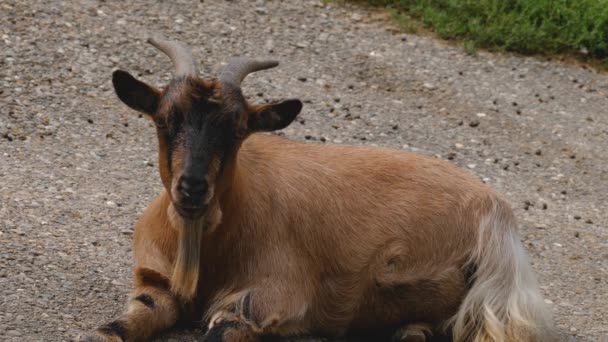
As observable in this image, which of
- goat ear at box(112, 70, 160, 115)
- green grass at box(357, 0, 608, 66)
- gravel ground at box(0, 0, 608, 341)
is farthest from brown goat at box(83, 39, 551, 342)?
green grass at box(357, 0, 608, 66)

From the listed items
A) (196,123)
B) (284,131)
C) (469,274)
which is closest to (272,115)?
(196,123)

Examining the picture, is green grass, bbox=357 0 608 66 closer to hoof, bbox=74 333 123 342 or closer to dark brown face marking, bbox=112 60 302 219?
dark brown face marking, bbox=112 60 302 219

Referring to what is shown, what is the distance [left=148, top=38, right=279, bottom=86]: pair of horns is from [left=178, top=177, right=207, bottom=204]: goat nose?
605 mm

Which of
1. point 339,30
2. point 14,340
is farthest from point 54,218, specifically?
point 339,30

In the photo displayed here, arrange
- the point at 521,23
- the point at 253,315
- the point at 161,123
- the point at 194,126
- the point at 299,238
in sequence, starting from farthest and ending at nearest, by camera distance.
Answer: the point at 521,23 → the point at 299,238 → the point at 253,315 → the point at 161,123 → the point at 194,126

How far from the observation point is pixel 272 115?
214 inches

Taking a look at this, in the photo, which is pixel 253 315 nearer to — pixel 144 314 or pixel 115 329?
pixel 144 314

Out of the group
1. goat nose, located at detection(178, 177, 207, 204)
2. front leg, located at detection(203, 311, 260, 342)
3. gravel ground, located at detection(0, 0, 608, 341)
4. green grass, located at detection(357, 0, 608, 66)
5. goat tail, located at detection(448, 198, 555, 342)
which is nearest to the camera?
goat nose, located at detection(178, 177, 207, 204)

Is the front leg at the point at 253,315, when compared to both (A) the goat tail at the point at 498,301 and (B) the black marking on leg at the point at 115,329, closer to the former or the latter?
(B) the black marking on leg at the point at 115,329

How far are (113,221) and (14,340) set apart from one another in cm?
208

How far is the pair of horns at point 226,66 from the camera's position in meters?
5.36

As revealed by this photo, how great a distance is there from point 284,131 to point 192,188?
4.44 m

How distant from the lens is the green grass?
11633 mm

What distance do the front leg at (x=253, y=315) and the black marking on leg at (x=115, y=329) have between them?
39cm
